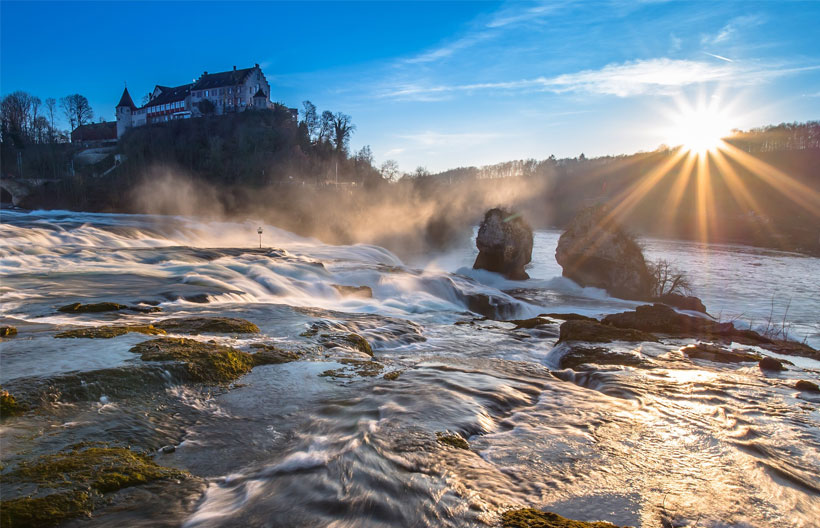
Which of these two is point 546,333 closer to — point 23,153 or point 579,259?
point 579,259

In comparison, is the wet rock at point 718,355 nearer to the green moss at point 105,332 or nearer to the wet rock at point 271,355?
the wet rock at point 271,355

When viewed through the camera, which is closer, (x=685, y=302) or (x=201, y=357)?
(x=201, y=357)

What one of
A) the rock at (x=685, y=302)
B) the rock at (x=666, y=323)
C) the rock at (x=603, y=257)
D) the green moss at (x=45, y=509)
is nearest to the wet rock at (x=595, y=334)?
the rock at (x=666, y=323)

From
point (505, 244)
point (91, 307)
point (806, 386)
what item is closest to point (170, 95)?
point (505, 244)

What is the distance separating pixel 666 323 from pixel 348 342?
36.3 feet

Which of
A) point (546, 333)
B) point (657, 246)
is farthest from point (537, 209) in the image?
point (546, 333)

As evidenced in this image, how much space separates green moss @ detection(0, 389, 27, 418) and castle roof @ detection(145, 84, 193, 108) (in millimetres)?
116741

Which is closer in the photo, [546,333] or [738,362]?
[738,362]

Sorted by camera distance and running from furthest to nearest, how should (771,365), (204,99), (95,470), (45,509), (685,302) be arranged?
(204,99) → (685,302) → (771,365) → (95,470) → (45,509)

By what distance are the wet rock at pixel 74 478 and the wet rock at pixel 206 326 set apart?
18.6ft

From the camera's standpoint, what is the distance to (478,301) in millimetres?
25469

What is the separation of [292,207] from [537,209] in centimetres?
6852

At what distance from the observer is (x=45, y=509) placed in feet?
12.5

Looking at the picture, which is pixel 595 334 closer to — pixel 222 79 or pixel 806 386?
pixel 806 386
